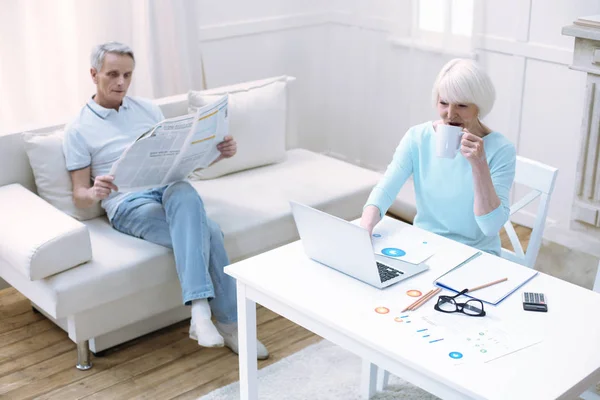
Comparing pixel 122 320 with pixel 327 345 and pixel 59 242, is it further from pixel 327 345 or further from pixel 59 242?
pixel 327 345

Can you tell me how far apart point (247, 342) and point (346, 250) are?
412 mm

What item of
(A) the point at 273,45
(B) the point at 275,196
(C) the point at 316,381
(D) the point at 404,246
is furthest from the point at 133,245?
(A) the point at 273,45

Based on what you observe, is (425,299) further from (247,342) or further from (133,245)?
(133,245)

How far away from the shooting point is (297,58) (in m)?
4.59

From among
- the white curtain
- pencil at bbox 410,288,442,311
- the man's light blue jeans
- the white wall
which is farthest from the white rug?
the white wall

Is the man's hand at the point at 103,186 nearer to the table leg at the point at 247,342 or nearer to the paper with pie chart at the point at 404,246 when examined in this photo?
the table leg at the point at 247,342

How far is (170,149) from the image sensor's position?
2.73m

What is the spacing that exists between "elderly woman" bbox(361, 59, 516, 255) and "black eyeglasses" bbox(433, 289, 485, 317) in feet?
1.28

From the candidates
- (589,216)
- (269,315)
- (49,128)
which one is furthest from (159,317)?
(589,216)

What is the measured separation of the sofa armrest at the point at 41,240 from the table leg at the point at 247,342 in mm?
764

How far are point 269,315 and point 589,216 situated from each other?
1.37 m

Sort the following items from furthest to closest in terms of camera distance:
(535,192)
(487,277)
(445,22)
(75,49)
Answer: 1. (445,22)
2. (75,49)
3. (535,192)
4. (487,277)

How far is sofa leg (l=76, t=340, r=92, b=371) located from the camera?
274cm

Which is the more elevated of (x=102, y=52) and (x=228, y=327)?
(x=102, y=52)
